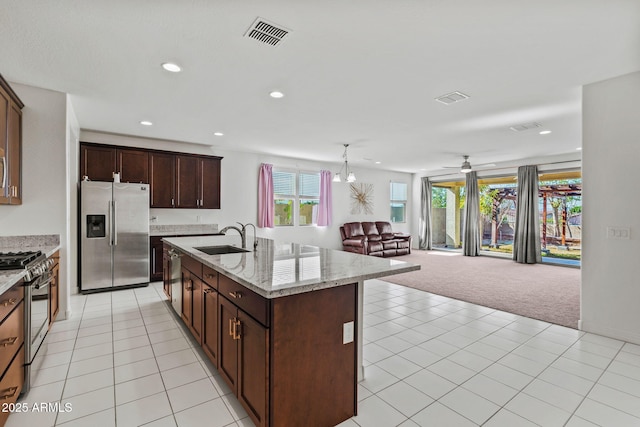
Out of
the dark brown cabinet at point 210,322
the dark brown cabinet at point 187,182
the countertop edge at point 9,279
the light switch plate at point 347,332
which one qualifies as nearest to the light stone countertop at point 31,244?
the countertop edge at point 9,279

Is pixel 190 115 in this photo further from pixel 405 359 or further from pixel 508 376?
pixel 508 376

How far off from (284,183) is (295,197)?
0.48 metres

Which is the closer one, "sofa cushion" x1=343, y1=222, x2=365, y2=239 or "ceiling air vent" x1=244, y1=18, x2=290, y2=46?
"ceiling air vent" x1=244, y1=18, x2=290, y2=46

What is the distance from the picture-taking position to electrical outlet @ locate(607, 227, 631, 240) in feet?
9.82

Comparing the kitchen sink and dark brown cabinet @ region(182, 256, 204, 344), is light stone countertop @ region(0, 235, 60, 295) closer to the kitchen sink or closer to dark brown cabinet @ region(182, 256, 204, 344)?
dark brown cabinet @ region(182, 256, 204, 344)

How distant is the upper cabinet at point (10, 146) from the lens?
2766 mm

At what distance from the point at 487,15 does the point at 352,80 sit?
4.31 ft

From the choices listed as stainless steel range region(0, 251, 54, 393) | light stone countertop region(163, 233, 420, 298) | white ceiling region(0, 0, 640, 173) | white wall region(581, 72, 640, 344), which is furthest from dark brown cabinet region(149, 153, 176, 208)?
white wall region(581, 72, 640, 344)

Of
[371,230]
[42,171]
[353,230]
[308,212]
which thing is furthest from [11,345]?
[371,230]

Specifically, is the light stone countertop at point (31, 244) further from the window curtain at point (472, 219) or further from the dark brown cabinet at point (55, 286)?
the window curtain at point (472, 219)

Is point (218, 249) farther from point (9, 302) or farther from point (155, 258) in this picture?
point (155, 258)

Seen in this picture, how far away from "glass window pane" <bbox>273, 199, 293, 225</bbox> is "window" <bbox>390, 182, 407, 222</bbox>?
13.0 feet

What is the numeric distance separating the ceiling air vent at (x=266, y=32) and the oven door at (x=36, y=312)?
7.84ft

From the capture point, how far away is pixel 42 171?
10.9 feet
